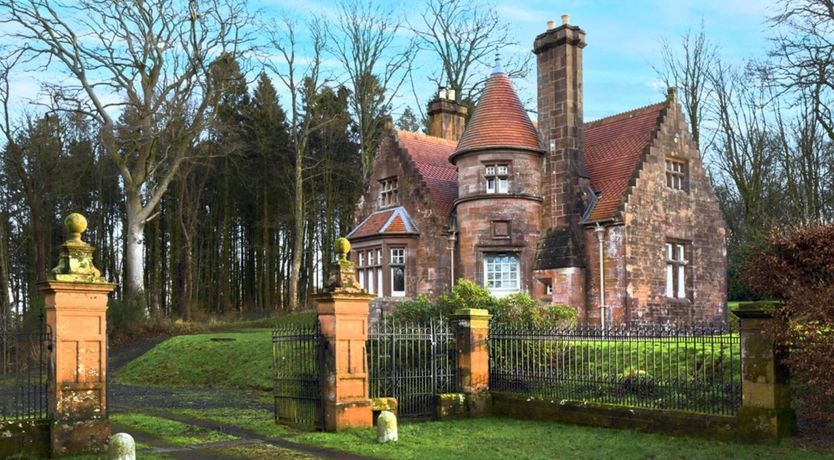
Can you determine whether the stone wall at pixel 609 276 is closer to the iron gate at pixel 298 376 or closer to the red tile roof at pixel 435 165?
the red tile roof at pixel 435 165

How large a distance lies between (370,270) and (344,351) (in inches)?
623

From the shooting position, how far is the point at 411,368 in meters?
14.9

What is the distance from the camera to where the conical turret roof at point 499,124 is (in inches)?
1009

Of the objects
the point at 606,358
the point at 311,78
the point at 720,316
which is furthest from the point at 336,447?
the point at 311,78

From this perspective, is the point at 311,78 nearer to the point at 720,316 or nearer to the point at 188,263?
the point at 188,263

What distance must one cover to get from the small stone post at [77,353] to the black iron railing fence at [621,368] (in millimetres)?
7448

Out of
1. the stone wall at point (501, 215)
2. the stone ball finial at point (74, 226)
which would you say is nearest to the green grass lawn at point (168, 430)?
the stone ball finial at point (74, 226)

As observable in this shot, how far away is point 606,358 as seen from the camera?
1532 cm

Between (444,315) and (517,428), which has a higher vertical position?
(444,315)

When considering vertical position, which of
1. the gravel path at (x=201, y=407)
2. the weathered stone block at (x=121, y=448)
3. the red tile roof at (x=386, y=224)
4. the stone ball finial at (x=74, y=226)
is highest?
the red tile roof at (x=386, y=224)

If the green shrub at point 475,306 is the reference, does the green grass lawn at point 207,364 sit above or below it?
below

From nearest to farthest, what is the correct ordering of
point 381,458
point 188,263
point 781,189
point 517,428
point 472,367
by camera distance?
point 381,458
point 517,428
point 472,367
point 781,189
point 188,263

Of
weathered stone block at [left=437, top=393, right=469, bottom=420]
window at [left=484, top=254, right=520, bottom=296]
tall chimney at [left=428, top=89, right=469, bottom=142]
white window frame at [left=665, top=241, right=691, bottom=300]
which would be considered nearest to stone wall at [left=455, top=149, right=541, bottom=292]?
window at [left=484, top=254, right=520, bottom=296]

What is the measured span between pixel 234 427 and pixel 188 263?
30723 mm
